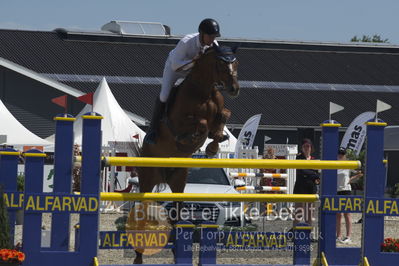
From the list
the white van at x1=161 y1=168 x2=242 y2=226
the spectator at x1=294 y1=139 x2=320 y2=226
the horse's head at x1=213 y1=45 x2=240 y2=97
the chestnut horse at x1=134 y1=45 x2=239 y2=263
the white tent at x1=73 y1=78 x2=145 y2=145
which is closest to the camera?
the horse's head at x1=213 y1=45 x2=240 y2=97

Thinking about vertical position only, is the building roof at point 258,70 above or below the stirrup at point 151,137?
above

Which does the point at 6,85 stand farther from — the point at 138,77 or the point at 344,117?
the point at 344,117

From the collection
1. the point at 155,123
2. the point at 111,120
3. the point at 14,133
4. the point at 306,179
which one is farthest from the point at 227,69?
the point at 111,120

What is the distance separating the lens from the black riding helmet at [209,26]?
6594 mm

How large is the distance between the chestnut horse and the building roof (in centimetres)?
2082

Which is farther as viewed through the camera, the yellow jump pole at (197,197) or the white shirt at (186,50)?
the white shirt at (186,50)

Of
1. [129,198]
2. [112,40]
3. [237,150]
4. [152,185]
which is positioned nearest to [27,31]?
[112,40]

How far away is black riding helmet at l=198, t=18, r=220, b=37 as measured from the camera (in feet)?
21.6

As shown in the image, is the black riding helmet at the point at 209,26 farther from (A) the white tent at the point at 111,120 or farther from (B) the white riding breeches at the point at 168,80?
(A) the white tent at the point at 111,120

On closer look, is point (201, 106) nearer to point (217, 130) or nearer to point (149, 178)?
point (217, 130)

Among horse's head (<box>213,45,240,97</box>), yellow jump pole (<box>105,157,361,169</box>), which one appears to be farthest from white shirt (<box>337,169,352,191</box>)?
yellow jump pole (<box>105,157,361,169</box>)

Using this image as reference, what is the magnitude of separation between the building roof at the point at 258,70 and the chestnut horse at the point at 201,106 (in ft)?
68.3

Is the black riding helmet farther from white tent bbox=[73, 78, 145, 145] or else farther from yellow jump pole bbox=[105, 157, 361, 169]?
white tent bbox=[73, 78, 145, 145]

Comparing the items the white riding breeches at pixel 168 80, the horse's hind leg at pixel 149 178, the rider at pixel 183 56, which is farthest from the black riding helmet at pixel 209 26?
the horse's hind leg at pixel 149 178
